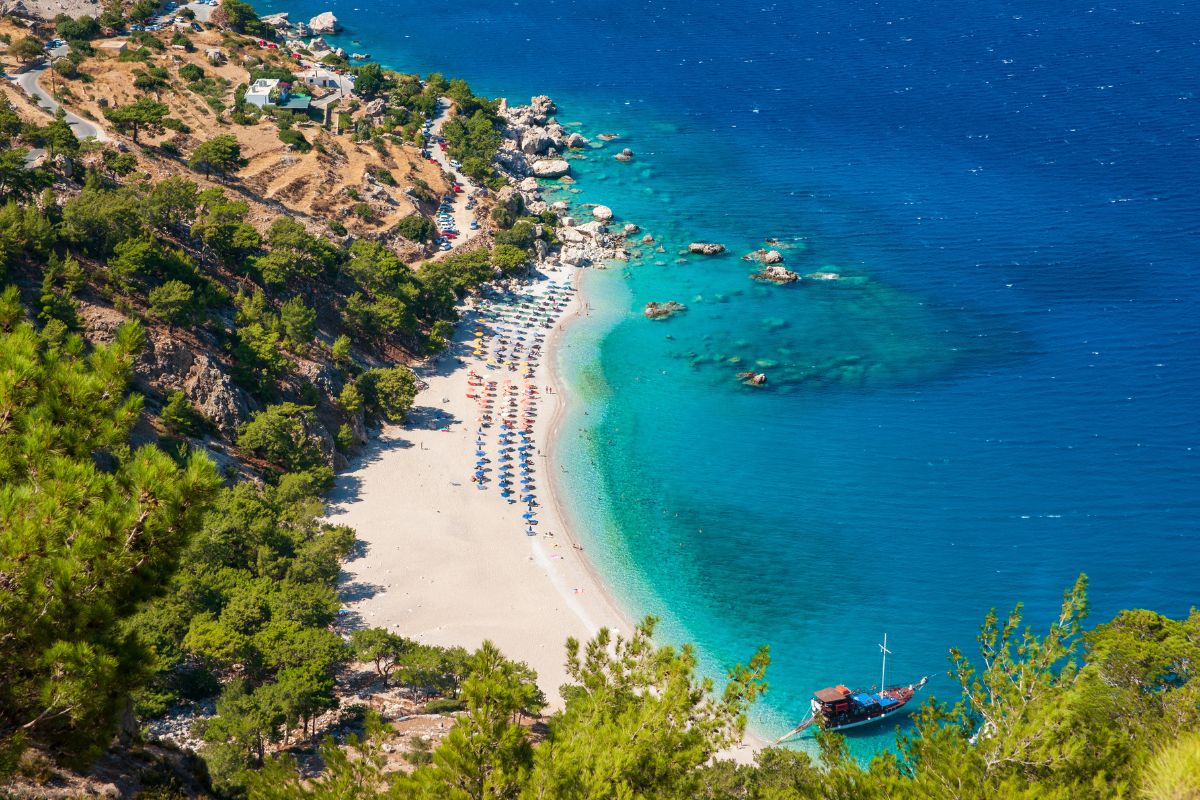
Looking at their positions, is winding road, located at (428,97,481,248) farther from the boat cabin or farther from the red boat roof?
the boat cabin

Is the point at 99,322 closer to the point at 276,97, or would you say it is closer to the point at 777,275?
the point at 276,97

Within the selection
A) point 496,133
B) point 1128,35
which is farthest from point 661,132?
point 1128,35

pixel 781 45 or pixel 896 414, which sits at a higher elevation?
pixel 781 45

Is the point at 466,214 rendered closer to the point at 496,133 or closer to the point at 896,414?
→ the point at 496,133

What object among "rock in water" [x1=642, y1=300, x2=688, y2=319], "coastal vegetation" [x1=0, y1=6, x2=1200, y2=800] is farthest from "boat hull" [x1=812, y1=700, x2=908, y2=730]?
"rock in water" [x1=642, y1=300, x2=688, y2=319]

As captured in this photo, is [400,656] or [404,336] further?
[404,336]

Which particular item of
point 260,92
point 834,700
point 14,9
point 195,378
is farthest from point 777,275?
point 14,9
